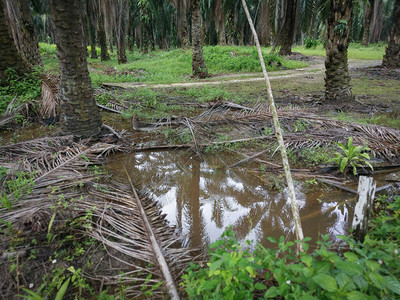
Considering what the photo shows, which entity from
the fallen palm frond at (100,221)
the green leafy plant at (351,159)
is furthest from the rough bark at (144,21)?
the green leafy plant at (351,159)

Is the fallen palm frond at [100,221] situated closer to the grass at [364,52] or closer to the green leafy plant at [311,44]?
the grass at [364,52]

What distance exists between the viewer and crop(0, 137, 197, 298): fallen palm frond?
6.16ft

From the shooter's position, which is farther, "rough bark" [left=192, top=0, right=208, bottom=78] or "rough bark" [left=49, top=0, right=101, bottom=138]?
"rough bark" [left=192, top=0, right=208, bottom=78]

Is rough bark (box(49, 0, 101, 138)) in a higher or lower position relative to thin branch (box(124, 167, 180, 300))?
higher

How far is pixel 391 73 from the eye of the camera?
32.2 ft

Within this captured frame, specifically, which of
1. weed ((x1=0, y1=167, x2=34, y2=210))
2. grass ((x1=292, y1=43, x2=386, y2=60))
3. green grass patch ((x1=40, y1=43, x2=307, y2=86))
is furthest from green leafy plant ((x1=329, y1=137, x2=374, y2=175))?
grass ((x1=292, y1=43, x2=386, y2=60))

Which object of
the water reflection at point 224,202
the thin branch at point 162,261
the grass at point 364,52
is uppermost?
the grass at point 364,52

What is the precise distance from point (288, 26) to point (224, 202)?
13976 millimetres

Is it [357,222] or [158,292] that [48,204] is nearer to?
[158,292]

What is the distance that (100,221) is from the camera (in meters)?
2.30

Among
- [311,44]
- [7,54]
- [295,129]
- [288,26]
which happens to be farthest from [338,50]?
[311,44]

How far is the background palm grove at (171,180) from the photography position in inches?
60.1

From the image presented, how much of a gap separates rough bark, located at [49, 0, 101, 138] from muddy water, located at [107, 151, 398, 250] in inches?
35.9

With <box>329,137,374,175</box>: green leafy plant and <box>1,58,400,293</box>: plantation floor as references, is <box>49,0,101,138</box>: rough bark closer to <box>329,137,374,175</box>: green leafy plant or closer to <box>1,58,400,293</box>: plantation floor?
<box>1,58,400,293</box>: plantation floor
